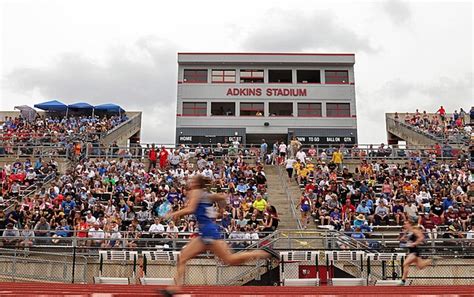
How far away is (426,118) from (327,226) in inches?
973

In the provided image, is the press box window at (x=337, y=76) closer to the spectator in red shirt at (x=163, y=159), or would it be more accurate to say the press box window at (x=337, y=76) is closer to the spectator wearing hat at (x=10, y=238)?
the spectator in red shirt at (x=163, y=159)

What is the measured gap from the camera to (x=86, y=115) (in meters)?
43.3

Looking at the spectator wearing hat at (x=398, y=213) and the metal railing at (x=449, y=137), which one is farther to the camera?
the metal railing at (x=449, y=137)

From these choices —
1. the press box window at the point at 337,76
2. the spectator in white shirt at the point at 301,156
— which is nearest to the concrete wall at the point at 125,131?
the spectator in white shirt at the point at 301,156

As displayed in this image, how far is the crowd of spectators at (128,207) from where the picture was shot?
16750 mm

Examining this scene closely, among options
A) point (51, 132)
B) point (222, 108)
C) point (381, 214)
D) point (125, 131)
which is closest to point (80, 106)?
point (125, 131)

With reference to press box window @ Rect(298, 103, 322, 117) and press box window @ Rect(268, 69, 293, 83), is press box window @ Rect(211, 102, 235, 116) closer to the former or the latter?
press box window @ Rect(268, 69, 293, 83)

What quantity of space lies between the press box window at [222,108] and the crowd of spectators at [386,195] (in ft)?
63.2

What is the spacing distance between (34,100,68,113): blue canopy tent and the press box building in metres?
9.50

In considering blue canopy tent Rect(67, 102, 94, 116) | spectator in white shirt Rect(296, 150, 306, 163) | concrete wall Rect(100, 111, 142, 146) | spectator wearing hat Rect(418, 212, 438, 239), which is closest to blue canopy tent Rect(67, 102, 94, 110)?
blue canopy tent Rect(67, 102, 94, 116)

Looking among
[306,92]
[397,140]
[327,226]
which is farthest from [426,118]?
[327,226]

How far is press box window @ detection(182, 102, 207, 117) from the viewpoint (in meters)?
44.5

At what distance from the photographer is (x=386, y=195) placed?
21.2 metres

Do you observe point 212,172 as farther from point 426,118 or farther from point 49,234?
point 426,118
